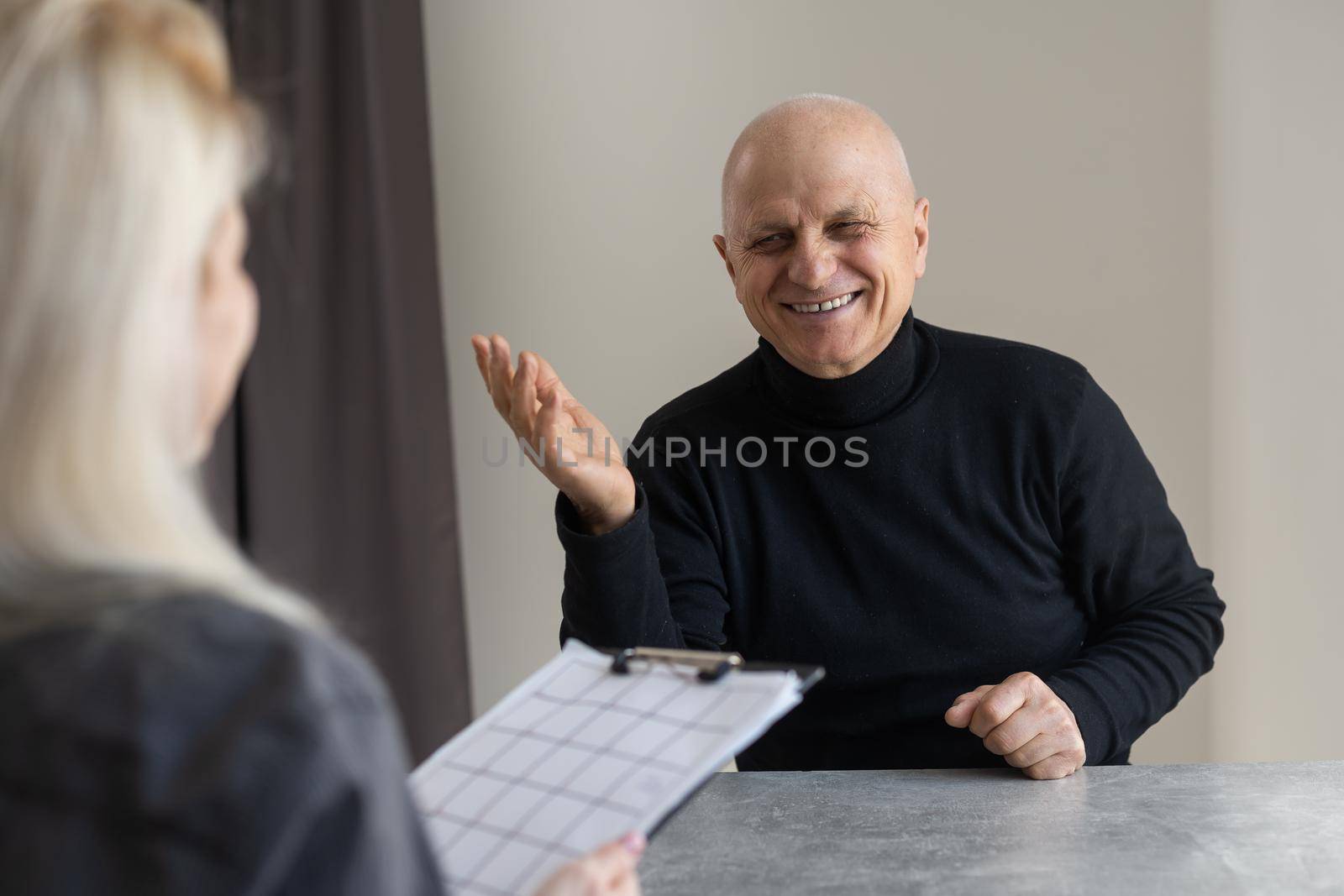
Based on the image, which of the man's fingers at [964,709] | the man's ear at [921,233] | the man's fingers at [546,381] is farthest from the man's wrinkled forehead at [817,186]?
the man's fingers at [964,709]

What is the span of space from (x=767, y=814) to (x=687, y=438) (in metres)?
0.64

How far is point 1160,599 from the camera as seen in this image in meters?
1.48

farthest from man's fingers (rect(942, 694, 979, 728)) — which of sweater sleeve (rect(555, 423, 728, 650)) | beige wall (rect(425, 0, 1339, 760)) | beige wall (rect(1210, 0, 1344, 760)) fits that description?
beige wall (rect(425, 0, 1339, 760))

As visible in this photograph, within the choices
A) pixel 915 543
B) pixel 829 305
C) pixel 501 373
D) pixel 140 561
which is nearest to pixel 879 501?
pixel 915 543

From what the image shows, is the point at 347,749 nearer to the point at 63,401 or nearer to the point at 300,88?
the point at 63,401

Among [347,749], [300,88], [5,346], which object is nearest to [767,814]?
[347,749]

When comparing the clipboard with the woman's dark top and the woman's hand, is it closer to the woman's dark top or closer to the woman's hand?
the woman's hand

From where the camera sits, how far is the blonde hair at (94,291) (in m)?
0.51

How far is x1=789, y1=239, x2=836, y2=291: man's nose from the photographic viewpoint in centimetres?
151

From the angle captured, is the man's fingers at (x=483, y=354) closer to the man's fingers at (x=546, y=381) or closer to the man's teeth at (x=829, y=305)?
the man's fingers at (x=546, y=381)

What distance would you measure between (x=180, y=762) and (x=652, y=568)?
0.84 metres

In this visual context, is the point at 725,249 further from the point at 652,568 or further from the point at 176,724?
the point at 176,724

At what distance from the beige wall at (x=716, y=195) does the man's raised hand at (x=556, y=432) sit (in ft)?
3.29

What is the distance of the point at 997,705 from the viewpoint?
1147 millimetres
